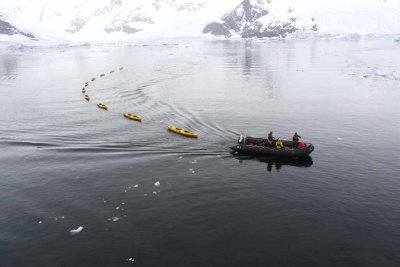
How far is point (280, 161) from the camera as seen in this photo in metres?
56.4

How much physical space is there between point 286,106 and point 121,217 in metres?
56.7

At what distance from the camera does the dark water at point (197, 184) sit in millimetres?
35750

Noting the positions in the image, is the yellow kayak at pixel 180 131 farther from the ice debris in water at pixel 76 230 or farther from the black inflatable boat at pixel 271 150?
the ice debris in water at pixel 76 230

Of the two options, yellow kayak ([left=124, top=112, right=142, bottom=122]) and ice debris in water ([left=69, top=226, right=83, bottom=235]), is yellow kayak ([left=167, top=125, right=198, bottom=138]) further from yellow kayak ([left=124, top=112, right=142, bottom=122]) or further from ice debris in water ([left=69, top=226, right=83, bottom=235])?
ice debris in water ([left=69, top=226, right=83, bottom=235])

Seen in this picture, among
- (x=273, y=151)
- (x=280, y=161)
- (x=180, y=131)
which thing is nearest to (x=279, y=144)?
(x=273, y=151)

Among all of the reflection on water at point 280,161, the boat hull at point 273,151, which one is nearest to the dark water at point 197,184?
the reflection on water at point 280,161

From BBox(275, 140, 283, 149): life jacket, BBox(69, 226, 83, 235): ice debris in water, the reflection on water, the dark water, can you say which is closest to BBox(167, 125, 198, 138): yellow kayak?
the dark water

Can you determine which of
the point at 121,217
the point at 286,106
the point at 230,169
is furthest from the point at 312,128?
the point at 121,217

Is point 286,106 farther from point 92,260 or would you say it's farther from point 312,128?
point 92,260

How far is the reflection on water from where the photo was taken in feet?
180

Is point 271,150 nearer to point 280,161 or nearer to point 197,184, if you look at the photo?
point 280,161

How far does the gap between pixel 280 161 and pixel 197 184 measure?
14.7 m

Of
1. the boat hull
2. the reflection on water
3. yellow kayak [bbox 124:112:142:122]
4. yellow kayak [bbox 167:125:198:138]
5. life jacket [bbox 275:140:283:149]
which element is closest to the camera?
the reflection on water

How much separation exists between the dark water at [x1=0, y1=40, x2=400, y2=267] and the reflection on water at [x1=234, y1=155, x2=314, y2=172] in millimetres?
344
